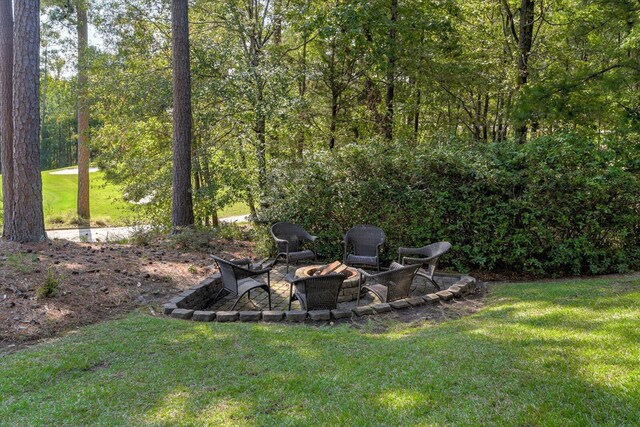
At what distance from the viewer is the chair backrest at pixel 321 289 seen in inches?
189

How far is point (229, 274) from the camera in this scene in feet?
17.2

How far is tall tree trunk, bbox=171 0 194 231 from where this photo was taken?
865 cm

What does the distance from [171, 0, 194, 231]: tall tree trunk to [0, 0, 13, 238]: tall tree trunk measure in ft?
9.45

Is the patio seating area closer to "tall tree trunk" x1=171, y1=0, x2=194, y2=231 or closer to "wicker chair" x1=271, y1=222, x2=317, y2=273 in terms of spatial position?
"wicker chair" x1=271, y1=222, x2=317, y2=273

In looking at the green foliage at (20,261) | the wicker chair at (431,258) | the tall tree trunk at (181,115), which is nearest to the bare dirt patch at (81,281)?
the green foliage at (20,261)

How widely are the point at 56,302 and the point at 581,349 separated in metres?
5.22

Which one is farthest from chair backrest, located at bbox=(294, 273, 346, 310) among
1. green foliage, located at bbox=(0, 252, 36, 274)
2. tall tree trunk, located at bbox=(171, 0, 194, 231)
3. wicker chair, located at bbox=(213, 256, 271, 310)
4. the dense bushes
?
tall tree trunk, located at bbox=(171, 0, 194, 231)

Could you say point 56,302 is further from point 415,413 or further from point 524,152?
point 524,152

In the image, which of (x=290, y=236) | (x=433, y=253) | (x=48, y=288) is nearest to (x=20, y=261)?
(x=48, y=288)

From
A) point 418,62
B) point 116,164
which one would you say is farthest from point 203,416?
point 116,164

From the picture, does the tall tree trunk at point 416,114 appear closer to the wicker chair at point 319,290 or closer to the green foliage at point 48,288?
the wicker chair at point 319,290

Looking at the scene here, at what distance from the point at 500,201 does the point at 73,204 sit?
76.2 ft

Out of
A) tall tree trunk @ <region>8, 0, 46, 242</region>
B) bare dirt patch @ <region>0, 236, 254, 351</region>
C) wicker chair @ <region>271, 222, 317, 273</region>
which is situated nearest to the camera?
bare dirt patch @ <region>0, 236, 254, 351</region>

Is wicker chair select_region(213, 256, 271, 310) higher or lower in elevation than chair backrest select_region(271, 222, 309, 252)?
lower
